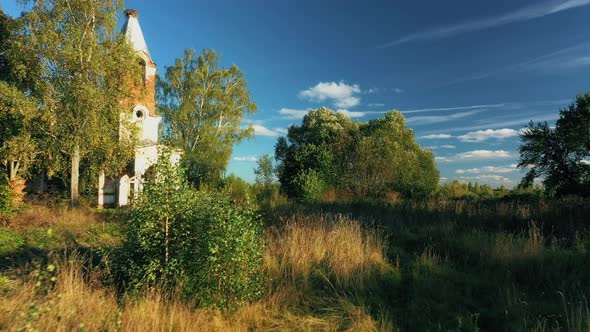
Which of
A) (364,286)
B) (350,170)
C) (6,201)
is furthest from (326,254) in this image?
(350,170)

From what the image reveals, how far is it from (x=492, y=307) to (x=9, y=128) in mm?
22052

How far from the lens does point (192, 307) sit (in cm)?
473

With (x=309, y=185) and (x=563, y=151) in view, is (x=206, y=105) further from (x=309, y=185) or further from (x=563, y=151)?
(x=563, y=151)

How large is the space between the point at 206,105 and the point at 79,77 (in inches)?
569

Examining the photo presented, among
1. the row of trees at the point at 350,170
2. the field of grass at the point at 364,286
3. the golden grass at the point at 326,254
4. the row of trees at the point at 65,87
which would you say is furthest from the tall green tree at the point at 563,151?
the row of trees at the point at 65,87

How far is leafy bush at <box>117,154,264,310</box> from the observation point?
479cm

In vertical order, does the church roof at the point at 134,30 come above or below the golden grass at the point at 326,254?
above

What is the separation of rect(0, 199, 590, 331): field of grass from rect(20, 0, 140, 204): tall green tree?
30.3ft

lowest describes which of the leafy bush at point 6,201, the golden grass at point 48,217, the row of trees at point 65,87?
the golden grass at point 48,217

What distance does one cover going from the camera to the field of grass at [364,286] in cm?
422

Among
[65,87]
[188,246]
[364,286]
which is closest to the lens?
[188,246]

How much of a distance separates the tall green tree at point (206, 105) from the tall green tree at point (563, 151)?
2142cm

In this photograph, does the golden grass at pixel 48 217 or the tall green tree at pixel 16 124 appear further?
the tall green tree at pixel 16 124

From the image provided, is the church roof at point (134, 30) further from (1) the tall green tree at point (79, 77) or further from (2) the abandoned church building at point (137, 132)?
(1) the tall green tree at point (79, 77)
